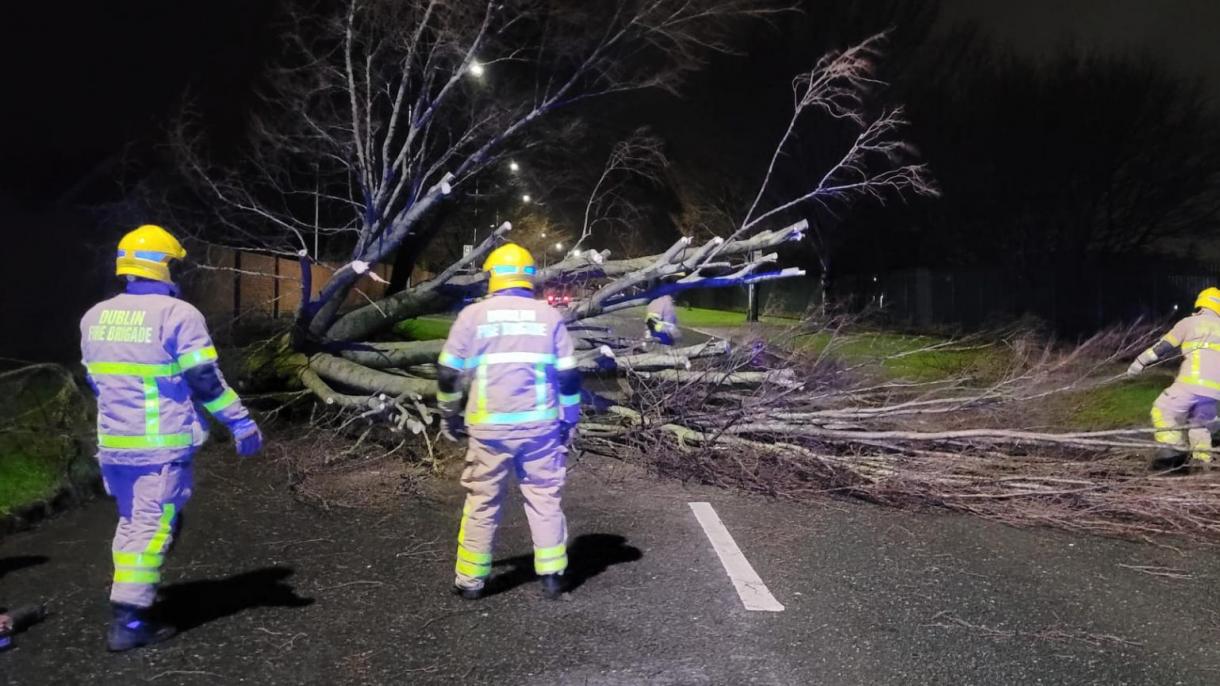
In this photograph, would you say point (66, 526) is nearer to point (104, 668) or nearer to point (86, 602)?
point (86, 602)

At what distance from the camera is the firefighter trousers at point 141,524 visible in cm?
353

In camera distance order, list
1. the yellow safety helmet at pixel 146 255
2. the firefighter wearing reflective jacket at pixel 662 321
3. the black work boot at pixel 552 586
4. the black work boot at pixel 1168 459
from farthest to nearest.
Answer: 1. the firefighter wearing reflective jacket at pixel 662 321
2. the black work boot at pixel 1168 459
3. the black work boot at pixel 552 586
4. the yellow safety helmet at pixel 146 255

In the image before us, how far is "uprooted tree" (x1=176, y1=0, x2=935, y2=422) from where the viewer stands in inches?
296

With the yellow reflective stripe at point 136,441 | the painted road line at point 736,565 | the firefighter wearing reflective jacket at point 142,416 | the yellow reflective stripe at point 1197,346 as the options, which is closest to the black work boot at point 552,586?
the painted road line at point 736,565

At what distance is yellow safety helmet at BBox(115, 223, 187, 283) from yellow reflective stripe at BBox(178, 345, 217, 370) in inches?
16.7

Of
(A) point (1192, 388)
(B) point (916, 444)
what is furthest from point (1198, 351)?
(B) point (916, 444)

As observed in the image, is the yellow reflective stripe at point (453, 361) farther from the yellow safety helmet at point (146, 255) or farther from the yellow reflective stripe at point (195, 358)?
the yellow safety helmet at point (146, 255)

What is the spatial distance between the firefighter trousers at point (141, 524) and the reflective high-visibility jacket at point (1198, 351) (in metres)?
7.08

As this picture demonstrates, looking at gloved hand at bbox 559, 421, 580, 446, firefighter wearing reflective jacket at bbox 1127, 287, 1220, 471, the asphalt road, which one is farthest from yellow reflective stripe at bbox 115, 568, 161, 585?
firefighter wearing reflective jacket at bbox 1127, 287, 1220, 471

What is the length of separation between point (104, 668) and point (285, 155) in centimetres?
910

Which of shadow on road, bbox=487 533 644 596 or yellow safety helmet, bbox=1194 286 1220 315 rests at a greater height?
yellow safety helmet, bbox=1194 286 1220 315

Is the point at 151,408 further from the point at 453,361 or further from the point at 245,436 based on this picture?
the point at 453,361

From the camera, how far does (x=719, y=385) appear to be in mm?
7309

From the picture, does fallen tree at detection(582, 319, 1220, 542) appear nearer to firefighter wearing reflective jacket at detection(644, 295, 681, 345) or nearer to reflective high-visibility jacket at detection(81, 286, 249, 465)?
firefighter wearing reflective jacket at detection(644, 295, 681, 345)
